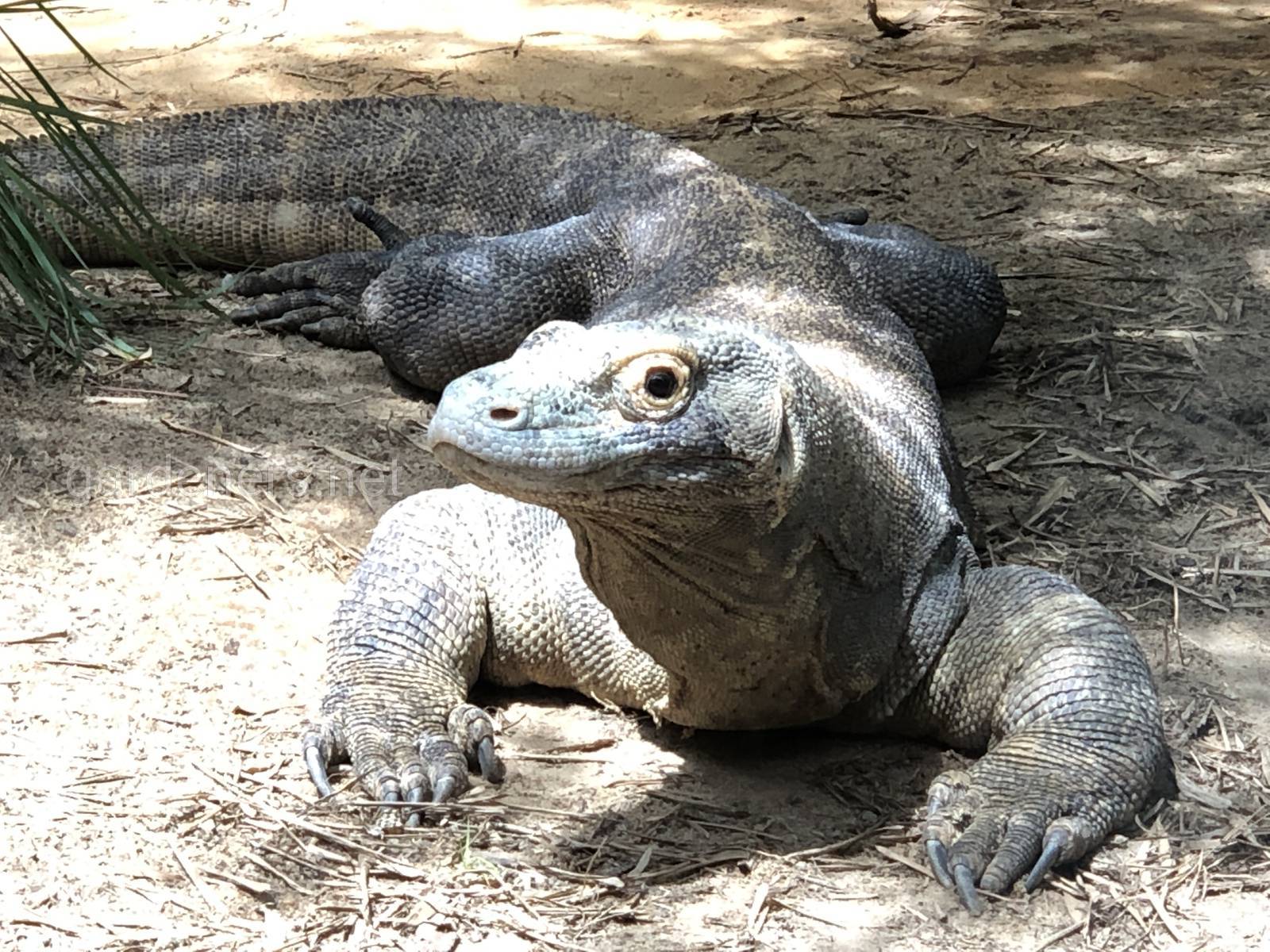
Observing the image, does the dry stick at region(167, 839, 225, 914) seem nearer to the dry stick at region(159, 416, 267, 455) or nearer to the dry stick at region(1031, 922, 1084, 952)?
the dry stick at region(1031, 922, 1084, 952)

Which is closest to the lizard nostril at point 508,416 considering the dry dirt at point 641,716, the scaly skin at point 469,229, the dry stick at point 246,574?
the dry dirt at point 641,716

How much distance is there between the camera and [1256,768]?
11.8 ft

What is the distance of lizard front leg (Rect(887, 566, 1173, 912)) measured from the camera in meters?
3.23

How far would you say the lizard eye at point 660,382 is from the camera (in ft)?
9.52

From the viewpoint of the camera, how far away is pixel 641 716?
3.91m

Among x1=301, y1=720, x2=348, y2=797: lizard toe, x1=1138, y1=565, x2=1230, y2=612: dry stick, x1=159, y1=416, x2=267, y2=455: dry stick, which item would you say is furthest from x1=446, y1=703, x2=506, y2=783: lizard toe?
x1=1138, y1=565, x2=1230, y2=612: dry stick

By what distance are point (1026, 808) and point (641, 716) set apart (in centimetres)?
97

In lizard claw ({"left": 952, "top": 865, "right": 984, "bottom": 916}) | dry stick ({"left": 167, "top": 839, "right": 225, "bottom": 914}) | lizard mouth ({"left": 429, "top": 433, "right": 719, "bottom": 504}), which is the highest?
lizard mouth ({"left": 429, "top": 433, "right": 719, "bottom": 504})

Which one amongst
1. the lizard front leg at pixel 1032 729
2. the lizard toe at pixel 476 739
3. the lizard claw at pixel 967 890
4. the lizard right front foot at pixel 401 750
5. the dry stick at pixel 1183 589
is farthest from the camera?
the dry stick at pixel 1183 589

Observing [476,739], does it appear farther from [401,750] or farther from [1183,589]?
[1183,589]

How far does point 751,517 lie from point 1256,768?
1326 mm

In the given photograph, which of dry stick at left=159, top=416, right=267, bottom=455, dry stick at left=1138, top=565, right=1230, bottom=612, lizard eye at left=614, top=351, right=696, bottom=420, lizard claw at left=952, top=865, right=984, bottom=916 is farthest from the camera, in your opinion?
dry stick at left=159, top=416, right=267, bottom=455

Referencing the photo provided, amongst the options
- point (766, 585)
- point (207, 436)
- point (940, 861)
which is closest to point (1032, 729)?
point (940, 861)

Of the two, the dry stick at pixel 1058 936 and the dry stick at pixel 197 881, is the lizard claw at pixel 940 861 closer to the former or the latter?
the dry stick at pixel 1058 936
